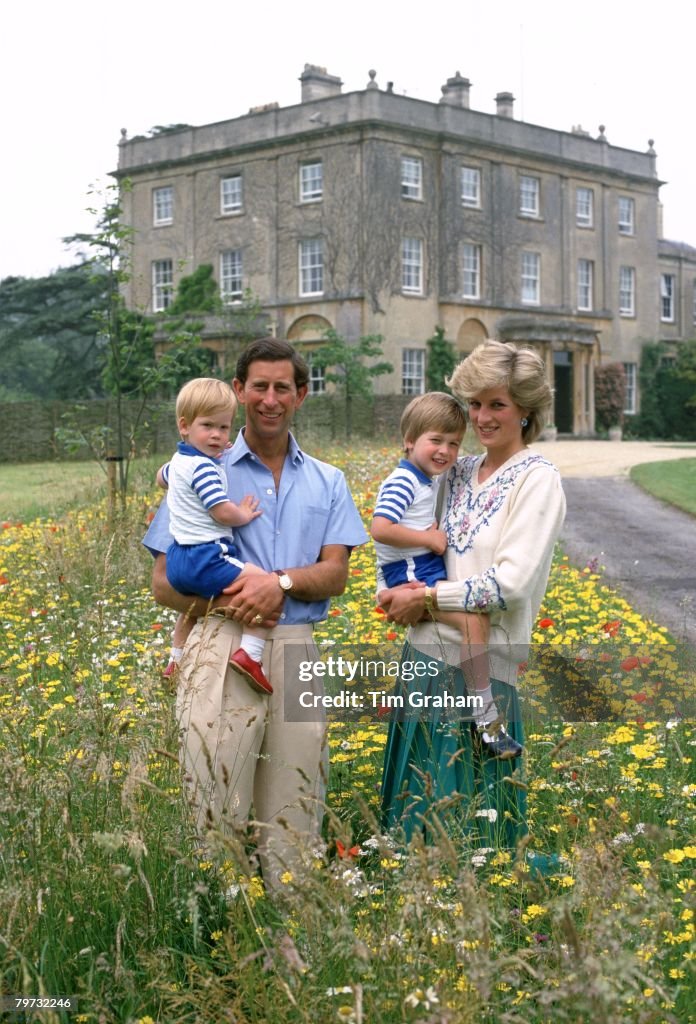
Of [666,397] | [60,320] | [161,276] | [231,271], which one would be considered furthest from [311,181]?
[666,397]

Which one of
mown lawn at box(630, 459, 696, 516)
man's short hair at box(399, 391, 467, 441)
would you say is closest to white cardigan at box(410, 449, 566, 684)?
man's short hair at box(399, 391, 467, 441)

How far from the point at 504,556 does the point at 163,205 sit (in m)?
40.9

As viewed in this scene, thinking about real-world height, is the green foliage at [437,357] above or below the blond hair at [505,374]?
above

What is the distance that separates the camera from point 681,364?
47.2m

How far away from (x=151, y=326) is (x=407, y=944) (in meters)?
10.4

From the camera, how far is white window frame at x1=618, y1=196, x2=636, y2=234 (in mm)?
46562

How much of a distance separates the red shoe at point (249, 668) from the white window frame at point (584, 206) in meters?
43.2

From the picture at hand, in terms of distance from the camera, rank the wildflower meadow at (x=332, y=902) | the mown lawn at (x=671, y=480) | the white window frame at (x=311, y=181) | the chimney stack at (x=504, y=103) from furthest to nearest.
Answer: the chimney stack at (x=504, y=103) → the white window frame at (x=311, y=181) → the mown lawn at (x=671, y=480) → the wildflower meadow at (x=332, y=902)

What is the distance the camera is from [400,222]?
126ft

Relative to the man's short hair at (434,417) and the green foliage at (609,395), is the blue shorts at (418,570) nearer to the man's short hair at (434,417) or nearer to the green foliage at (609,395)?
the man's short hair at (434,417)

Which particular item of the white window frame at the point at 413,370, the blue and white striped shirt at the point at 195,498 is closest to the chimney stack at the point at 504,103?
the white window frame at the point at 413,370

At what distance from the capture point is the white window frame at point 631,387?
1829 inches

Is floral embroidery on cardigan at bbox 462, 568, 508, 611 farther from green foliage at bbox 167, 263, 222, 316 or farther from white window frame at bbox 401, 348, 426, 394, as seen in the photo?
green foliage at bbox 167, 263, 222, 316

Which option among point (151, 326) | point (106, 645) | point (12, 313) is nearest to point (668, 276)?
point (12, 313)
